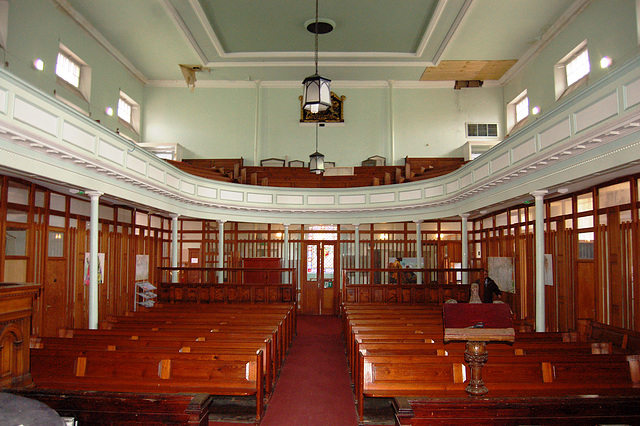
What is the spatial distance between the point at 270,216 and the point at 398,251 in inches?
191

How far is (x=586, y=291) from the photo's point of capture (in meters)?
8.78

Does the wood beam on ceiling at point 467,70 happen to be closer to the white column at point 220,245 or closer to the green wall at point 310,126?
the green wall at point 310,126

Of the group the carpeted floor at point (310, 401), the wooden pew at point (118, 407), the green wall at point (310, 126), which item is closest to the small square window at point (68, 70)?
the green wall at point (310, 126)

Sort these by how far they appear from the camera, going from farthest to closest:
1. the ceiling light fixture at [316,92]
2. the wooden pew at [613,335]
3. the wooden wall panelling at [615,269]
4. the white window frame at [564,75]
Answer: the white window frame at [564,75]
the ceiling light fixture at [316,92]
the wooden wall panelling at [615,269]
the wooden pew at [613,335]

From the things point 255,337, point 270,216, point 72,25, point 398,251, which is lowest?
point 255,337

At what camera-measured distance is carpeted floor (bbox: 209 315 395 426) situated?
5410 mm

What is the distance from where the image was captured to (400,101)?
19.2 m

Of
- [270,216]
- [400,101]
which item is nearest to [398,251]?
[270,216]

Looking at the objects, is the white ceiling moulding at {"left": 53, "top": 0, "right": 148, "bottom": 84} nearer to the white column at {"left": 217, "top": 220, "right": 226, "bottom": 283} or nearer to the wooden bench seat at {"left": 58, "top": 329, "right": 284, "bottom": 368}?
the white column at {"left": 217, "top": 220, "right": 226, "bottom": 283}

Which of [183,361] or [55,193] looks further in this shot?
[55,193]

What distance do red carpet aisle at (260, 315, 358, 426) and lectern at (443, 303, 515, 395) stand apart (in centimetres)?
263

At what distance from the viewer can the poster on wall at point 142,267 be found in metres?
12.9

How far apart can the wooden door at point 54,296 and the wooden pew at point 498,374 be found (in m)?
7.58

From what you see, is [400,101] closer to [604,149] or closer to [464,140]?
[464,140]
